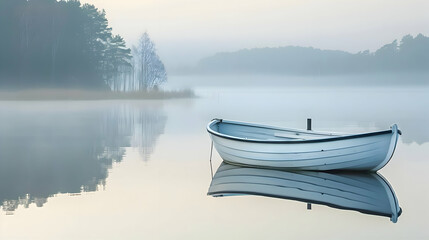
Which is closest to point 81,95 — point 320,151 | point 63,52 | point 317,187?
point 63,52

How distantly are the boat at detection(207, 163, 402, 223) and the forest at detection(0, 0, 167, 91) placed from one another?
58.7 meters

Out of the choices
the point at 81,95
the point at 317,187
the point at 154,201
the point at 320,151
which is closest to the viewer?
the point at 154,201

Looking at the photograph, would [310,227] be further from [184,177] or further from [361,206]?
[184,177]

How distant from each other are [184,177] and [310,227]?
559cm

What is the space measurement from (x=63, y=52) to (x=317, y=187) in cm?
6352

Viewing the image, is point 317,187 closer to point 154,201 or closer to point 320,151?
point 320,151

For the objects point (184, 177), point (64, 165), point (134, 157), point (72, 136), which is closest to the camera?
point (184, 177)

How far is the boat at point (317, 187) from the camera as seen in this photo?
12.3 m

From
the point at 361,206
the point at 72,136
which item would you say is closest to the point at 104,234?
the point at 361,206

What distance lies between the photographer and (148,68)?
73688 mm

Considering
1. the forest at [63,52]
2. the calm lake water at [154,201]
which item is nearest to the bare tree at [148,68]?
the forest at [63,52]

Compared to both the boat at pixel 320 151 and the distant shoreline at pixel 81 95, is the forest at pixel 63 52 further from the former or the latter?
the boat at pixel 320 151

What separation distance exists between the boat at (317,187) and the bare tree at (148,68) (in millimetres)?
57708

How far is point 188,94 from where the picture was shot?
73500 mm
